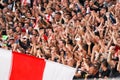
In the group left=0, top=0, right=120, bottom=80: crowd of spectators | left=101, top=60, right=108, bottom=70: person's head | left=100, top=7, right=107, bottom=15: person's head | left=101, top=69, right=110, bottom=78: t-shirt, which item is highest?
left=100, top=7, right=107, bottom=15: person's head

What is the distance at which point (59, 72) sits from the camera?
14.8 feet

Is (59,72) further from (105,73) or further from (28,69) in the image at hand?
(105,73)

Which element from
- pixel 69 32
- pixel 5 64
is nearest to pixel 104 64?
pixel 69 32

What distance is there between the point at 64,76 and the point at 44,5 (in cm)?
495

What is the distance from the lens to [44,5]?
30.5 feet

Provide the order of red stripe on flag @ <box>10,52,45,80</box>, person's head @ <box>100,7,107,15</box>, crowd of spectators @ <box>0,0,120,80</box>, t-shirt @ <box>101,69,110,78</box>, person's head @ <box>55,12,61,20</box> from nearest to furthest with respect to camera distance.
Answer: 1. red stripe on flag @ <box>10,52,45,80</box>
2. t-shirt @ <box>101,69,110,78</box>
3. crowd of spectators @ <box>0,0,120,80</box>
4. person's head @ <box>100,7,107,15</box>
5. person's head @ <box>55,12,61,20</box>

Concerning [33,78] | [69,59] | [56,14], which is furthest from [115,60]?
[33,78]

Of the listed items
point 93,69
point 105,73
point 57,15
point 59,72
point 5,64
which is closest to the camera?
point 59,72

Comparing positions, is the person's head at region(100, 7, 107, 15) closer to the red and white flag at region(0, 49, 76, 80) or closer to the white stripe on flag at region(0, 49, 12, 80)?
the red and white flag at region(0, 49, 76, 80)

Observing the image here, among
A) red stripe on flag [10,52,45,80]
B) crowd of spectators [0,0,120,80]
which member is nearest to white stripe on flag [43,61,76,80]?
red stripe on flag [10,52,45,80]

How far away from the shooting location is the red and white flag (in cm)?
453

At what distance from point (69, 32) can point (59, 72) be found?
3599mm

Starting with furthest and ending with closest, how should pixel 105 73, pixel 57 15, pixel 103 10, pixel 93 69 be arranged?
pixel 57 15
pixel 103 10
pixel 93 69
pixel 105 73

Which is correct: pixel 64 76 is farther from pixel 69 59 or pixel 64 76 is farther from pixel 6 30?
pixel 6 30
